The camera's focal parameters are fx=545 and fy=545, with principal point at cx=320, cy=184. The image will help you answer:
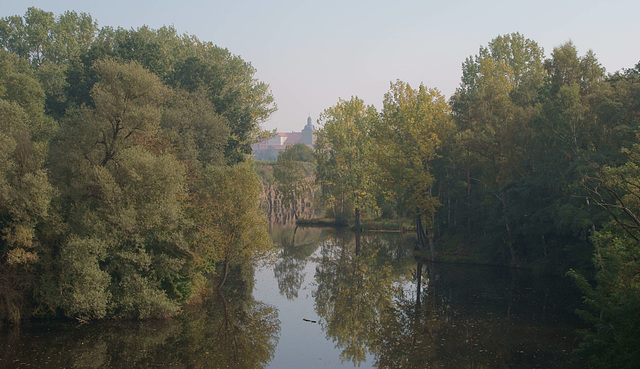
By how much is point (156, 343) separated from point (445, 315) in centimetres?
1528

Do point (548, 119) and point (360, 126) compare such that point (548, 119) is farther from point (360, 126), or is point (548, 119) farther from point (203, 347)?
point (360, 126)

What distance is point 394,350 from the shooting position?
78.7ft

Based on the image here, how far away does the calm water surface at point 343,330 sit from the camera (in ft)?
75.1

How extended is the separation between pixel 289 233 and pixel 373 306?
45489mm

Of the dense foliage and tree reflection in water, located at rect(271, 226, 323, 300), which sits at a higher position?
the dense foliage

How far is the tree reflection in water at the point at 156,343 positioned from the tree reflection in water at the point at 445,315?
400 centimetres

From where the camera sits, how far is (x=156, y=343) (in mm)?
25453

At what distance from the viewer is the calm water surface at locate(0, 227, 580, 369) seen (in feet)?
75.1

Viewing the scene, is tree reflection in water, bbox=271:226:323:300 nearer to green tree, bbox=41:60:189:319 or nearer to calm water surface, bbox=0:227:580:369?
calm water surface, bbox=0:227:580:369

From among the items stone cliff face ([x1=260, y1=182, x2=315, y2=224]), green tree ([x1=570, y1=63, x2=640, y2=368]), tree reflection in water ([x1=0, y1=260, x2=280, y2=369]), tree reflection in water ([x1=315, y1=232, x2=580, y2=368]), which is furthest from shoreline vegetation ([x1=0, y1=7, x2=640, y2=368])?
stone cliff face ([x1=260, y1=182, x2=315, y2=224])

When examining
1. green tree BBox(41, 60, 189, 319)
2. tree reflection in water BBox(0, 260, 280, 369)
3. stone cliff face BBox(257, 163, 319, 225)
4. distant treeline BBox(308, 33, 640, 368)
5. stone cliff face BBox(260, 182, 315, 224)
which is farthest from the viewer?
stone cliff face BBox(257, 163, 319, 225)

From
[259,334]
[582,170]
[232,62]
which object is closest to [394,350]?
[259,334]

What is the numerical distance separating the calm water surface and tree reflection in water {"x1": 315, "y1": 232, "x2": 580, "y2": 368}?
0.22ft

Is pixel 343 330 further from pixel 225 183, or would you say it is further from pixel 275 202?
pixel 275 202
